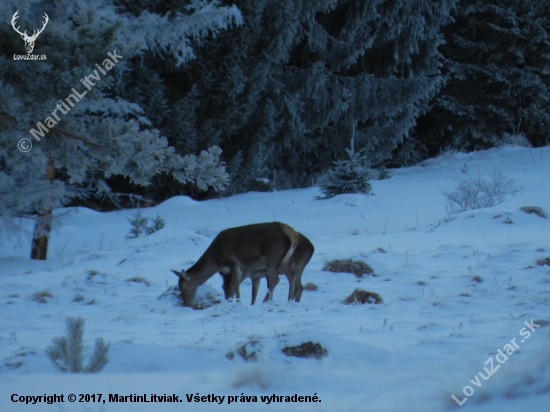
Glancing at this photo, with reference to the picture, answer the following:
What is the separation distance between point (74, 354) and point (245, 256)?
4.14 metres

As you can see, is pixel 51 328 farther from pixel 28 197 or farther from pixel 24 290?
pixel 28 197

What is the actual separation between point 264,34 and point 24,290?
14.1 meters

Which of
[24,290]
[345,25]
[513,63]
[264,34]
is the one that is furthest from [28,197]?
[513,63]

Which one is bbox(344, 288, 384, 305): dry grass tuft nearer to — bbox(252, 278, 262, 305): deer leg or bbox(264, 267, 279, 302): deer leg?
bbox(264, 267, 279, 302): deer leg

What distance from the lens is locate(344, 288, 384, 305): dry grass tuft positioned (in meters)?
7.07

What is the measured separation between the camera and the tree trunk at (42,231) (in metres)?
12.8

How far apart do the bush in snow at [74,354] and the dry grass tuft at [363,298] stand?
3488mm

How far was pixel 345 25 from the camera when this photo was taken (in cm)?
2430

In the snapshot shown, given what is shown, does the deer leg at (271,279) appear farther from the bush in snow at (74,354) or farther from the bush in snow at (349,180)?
the bush in snow at (349,180)

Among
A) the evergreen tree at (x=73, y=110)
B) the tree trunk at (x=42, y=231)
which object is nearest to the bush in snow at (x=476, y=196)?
the tree trunk at (x=42, y=231)

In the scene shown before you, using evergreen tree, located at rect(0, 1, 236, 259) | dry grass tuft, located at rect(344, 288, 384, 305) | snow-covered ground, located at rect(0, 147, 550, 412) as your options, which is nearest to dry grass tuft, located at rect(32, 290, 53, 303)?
snow-covered ground, located at rect(0, 147, 550, 412)

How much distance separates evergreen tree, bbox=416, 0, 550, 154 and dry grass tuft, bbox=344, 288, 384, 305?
2097 cm

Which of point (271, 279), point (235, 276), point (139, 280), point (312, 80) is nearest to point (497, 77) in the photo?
point (312, 80)

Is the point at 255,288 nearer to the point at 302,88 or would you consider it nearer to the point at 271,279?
the point at 271,279
